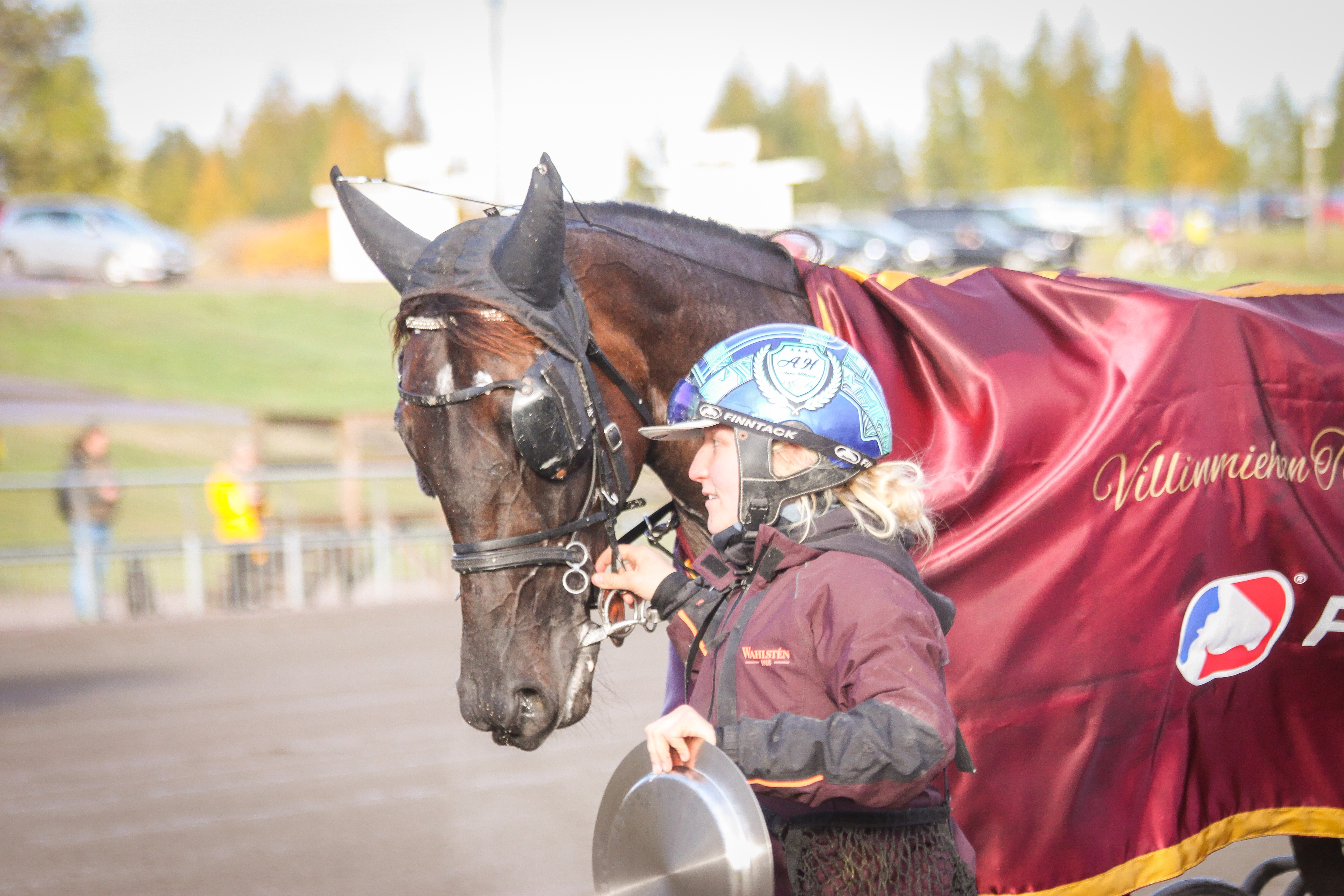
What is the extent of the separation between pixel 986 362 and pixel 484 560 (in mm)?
1307

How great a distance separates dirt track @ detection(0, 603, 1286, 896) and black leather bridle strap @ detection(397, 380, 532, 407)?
67 centimetres

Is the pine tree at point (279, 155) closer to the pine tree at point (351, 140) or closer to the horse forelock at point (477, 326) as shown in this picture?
the pine tree at point (351, 140)

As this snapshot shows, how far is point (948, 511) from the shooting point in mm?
→ 2822

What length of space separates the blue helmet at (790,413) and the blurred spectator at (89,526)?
9910 mm

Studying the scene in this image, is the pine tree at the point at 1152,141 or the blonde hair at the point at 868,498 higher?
the pine tree at the point at 1152,141

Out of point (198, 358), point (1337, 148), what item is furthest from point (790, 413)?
point (1337, 148)

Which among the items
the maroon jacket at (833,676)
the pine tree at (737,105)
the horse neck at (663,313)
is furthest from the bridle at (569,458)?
the pine tree at (737,105)

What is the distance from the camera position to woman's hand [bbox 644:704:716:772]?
1.82 m

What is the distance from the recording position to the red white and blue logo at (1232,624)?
2.93 meters

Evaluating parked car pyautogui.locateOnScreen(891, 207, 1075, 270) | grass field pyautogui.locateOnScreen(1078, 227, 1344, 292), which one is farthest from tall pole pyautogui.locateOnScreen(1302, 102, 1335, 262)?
A: parked car pyautogui.locateOnScreen(891, 207, 1075, 270)

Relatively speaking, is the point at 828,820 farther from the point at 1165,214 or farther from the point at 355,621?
the point at 1165,214

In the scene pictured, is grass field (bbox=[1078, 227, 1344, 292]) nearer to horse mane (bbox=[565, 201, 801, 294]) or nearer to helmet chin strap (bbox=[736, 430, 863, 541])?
horse mane (bbox=[565, 201, 801, 294])

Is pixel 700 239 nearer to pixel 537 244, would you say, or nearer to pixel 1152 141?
pixel 537 244

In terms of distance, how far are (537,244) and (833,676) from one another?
1.04m
